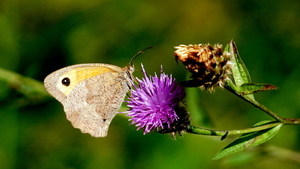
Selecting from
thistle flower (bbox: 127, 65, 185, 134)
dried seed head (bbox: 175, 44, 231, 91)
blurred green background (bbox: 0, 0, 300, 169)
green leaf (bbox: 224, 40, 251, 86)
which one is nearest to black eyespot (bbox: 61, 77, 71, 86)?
thistle flower (bbox: 127, 65, 185, 134)

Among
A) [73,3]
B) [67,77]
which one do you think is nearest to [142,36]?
[73,3]

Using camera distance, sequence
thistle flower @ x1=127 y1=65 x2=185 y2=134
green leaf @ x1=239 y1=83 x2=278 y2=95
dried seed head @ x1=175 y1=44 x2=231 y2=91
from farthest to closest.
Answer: thistle flower @ x1=127 y1=65 x2=185 y2=134, dried seed head @ x1=175 y1=44 x2=231 y2=91, green leaf @ x1=239 y1=83 x2=278 y2=95

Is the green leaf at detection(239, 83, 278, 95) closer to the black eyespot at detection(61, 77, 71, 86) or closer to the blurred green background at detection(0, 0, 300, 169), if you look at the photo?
the black eyespot at detection(61, 77, 71, 86)

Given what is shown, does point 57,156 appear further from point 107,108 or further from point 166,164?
point 107,108

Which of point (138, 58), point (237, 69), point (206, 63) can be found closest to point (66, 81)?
point (206, 63)

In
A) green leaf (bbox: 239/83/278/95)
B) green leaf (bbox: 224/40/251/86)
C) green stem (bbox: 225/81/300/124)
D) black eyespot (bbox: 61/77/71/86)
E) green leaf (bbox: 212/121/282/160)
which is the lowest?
green leaf (bbox: 212/121/282/160)

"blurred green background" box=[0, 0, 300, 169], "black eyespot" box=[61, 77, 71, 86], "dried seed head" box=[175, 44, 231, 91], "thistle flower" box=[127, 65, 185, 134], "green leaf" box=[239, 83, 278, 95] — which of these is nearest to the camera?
"green leaf" box=[239, 83, 278, 95]
